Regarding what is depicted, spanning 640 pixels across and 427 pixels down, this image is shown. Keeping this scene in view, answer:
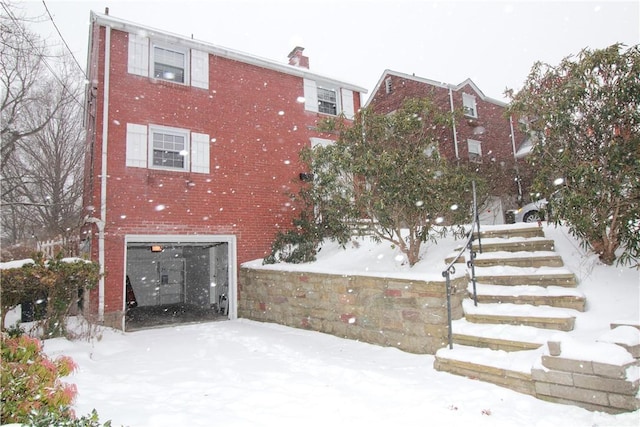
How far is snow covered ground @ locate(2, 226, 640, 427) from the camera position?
3586mm

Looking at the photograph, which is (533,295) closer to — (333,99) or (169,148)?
(169,148)

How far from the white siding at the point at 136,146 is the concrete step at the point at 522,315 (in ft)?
26.8

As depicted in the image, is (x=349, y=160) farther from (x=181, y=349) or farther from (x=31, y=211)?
(x=31, y=211)

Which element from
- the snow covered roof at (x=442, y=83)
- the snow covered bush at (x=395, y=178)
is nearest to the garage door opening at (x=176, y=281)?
the snow covered bush at (x=395, y=178)

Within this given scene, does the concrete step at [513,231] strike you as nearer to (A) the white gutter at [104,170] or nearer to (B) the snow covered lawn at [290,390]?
(B) the snow covered lawn at [290,390]

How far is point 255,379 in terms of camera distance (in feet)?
15.8

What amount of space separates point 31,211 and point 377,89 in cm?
1908

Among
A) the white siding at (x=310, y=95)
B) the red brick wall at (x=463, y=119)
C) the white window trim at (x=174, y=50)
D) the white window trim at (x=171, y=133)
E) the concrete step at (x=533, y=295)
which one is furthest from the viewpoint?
the red brick wall at (x=463, y=119)

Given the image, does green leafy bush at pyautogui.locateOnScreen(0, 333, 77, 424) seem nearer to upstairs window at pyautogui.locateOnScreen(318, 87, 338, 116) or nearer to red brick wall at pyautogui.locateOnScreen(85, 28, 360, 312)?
red brick wall at pyautogui.locateOnScreen(85, 28, 360, 312)

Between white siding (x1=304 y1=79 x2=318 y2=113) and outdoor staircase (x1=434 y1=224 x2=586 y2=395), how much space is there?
8.05 meters

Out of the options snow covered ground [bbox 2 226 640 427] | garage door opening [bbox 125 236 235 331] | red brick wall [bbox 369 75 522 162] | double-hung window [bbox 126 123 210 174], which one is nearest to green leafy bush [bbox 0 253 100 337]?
snow covered ground [bbox 2 226 640 427]

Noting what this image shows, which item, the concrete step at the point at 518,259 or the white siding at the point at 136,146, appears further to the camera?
the white siding at the point at 136,146

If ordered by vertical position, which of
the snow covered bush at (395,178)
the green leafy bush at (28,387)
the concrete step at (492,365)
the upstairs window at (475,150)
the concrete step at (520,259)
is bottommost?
the concrete step at (492,365)

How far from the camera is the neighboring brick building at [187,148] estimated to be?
905 centimetres
